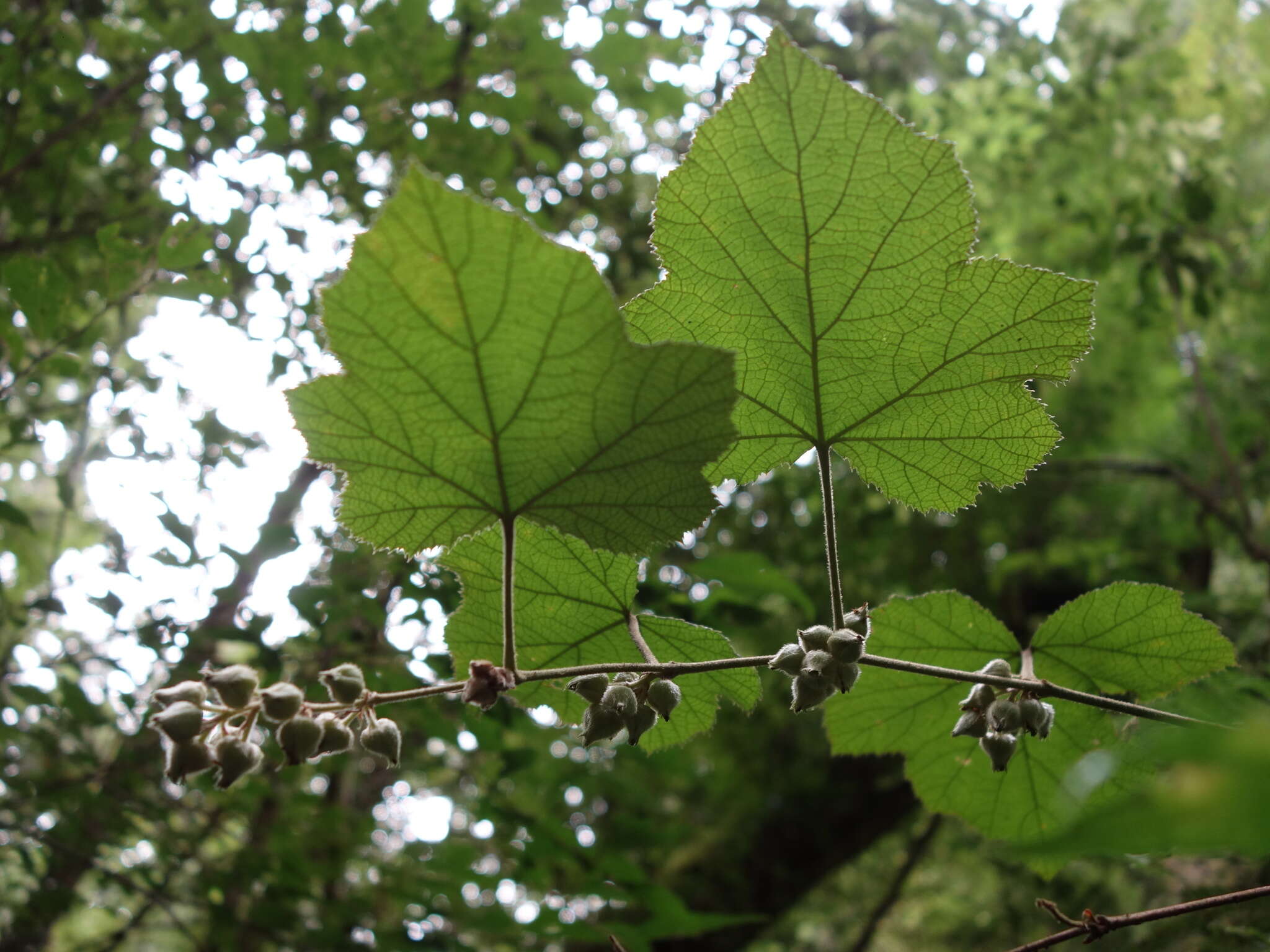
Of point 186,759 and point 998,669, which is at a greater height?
point 998,669

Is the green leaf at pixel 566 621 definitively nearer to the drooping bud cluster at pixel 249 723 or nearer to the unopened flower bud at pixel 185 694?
the drooping bud cluster at pixel 249 723

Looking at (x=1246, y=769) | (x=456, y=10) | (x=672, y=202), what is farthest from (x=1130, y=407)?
(x=1246, y=769)

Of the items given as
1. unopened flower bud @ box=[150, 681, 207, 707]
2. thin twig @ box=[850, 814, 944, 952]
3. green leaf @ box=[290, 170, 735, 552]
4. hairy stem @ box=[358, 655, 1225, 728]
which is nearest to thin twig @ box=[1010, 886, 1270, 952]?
hairy stem @ box=[358, 655, 1225, 728]

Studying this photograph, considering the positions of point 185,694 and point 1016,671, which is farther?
point 1016,671

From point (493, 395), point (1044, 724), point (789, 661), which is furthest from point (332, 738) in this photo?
point (1044, 724)

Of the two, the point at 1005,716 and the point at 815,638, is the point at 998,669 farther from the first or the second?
the point at 815,638

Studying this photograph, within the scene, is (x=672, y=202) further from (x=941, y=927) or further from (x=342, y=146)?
(x=941, y=927)

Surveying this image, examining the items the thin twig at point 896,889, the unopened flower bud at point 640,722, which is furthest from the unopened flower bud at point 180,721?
the thin twig at point 896,889
